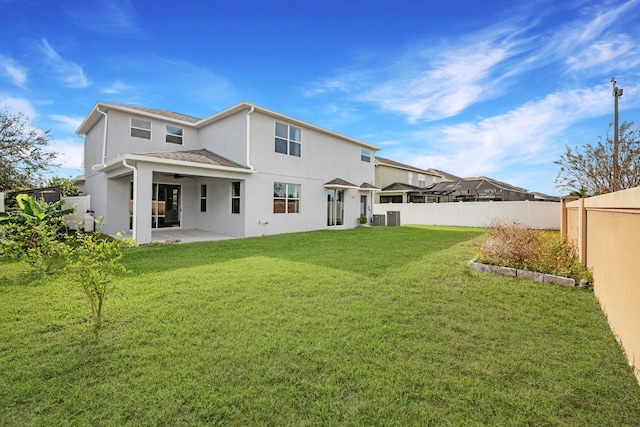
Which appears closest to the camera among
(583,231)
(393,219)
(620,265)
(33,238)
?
(620,265)

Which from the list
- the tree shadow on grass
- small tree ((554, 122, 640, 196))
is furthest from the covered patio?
small tree ((554, 122, 640, 196))

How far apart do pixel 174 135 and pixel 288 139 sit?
5728 mm

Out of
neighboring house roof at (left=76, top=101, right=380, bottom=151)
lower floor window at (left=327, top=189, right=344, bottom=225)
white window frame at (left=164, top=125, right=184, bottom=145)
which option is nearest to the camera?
neighboring house roof at (left=76, top=101, right=380, bottom=151)

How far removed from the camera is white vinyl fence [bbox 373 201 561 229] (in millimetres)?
17594

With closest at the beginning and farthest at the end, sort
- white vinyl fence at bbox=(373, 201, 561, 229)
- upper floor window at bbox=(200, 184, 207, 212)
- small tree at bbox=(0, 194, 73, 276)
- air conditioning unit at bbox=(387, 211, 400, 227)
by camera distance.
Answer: small tree at bbox=(0, 194, 73, 276)
upper floor window at bbox=(200, 184, 207, 212)
white vinyl fence at bbox=(373, 201, 561, 229)
air conditioning unit at bbox=(387, 211, 400, 227)

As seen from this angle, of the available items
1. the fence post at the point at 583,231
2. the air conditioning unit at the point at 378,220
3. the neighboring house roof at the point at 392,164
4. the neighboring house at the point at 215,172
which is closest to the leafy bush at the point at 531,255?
the fence post at the point at 583,231

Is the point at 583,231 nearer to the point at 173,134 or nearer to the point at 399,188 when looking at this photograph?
the point at 173,134

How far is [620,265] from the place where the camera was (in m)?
3.49

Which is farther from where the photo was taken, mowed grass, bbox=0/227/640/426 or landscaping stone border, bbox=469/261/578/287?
landscaping stone border, bbox=469/261/578/287

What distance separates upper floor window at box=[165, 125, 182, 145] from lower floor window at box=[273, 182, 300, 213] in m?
5.64

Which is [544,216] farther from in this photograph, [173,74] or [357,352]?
[173,74]

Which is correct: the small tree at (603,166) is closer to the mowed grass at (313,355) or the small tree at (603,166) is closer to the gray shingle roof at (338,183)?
the mowed grass at (313,355)

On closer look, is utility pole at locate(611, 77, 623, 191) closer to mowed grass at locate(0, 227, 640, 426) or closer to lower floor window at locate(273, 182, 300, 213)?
mowed grass at locate(0, 227, 640, 426)

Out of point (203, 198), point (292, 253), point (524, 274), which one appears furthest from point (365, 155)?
point (524, 274)
